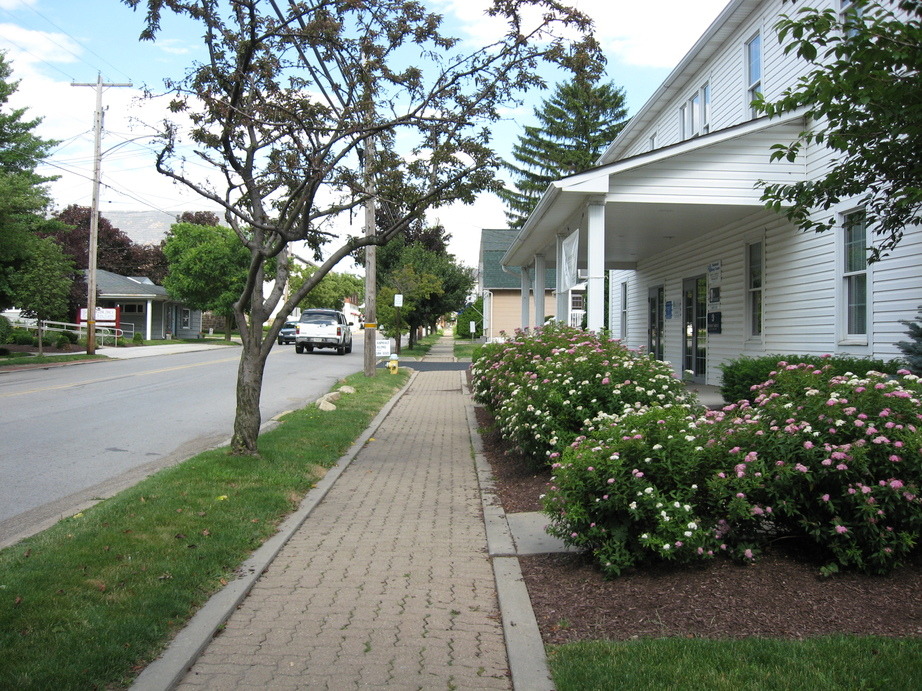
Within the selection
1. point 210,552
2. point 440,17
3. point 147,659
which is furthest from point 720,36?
point 147,659

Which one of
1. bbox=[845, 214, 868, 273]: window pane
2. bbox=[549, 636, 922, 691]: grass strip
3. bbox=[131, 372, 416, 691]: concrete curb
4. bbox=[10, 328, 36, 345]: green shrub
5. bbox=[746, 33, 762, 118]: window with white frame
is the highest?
bbox=[746, 33, 762, 118]: window with white frame

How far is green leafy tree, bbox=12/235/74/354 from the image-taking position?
28.8 meters

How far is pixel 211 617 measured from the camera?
172 inches

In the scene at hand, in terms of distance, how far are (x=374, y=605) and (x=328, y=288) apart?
97819mm

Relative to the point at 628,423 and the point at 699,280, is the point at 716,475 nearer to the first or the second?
the point at 628,423

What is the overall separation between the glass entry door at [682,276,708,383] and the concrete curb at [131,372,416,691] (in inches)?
Answer: 478

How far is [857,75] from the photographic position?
17.0 ft

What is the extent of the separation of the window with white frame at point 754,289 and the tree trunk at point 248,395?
31.8 feet

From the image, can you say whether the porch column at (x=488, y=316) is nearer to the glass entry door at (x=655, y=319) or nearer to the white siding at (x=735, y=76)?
the glass entry door at (x=655, y=319)

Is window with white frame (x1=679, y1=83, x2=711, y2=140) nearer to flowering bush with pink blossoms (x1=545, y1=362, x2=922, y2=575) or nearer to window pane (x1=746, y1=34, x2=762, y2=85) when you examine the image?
window pane (x1=746, y1=34, x2=762, y2=85)

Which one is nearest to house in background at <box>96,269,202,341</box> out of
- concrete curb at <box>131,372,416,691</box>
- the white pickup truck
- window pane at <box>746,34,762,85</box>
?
the white pickup truck

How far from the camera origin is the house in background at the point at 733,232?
11.1 m

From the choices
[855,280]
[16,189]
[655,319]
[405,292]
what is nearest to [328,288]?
[405,292]

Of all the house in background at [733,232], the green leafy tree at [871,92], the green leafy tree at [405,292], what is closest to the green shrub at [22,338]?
the green leafy tree at [405,292]
